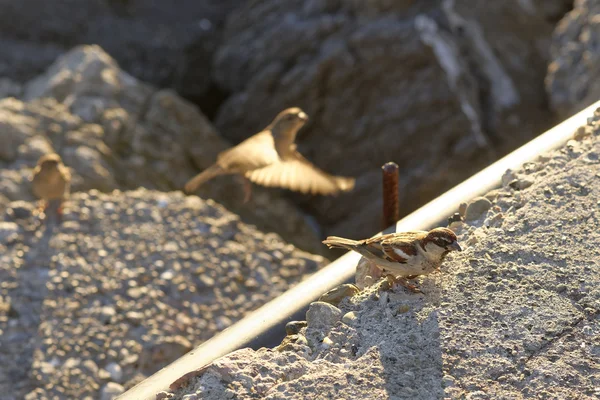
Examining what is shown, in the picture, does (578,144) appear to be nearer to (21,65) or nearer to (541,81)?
(541,81)

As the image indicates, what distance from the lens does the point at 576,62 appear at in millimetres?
5949

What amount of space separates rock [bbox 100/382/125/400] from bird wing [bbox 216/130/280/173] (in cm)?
153

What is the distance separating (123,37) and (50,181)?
3898 mm

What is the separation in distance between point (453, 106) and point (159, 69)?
339 centimetres

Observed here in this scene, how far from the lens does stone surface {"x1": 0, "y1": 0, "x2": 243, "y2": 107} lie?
8531 mm

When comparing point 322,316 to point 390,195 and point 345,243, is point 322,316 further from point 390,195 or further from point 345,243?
point 390,195

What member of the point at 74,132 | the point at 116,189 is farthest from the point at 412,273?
the point at 74,132

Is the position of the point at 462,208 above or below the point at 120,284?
below

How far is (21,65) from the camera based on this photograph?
8258 mm

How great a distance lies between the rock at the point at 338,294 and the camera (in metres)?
2.79

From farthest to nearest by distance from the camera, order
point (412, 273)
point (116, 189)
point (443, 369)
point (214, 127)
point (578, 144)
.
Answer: point (214, 127)
point (116, 189)
point (578, 144)
point (412, 273)
point (443, 369)

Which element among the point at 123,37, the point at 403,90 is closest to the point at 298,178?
the point at 403,90

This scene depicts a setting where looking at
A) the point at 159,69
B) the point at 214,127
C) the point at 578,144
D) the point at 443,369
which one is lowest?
the point at 443,369

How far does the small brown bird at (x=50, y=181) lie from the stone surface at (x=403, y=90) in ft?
8.67
